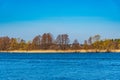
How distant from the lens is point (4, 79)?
48812 millimetres

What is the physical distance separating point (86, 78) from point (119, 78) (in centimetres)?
378

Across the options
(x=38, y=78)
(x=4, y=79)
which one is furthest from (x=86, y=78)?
(x=4, y=79)

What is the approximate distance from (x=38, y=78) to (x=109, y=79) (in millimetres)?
8110

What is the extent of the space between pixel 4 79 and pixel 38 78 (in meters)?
3.98

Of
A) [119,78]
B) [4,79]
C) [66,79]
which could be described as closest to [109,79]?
[119,78]

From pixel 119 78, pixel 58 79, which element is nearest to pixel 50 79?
pixel 58 79

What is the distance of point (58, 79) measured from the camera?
49.2 meters

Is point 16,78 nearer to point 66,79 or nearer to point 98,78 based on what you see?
point 66,79

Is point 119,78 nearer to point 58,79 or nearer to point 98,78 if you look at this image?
point 98,78

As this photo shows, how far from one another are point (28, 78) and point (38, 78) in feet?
3.82

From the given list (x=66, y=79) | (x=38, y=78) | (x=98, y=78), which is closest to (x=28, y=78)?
(x=38, y=78)

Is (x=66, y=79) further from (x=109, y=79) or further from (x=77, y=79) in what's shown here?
(x=109, y=79)

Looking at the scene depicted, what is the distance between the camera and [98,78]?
5041 centimetres

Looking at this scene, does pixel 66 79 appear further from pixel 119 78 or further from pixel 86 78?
pixel 119 78
